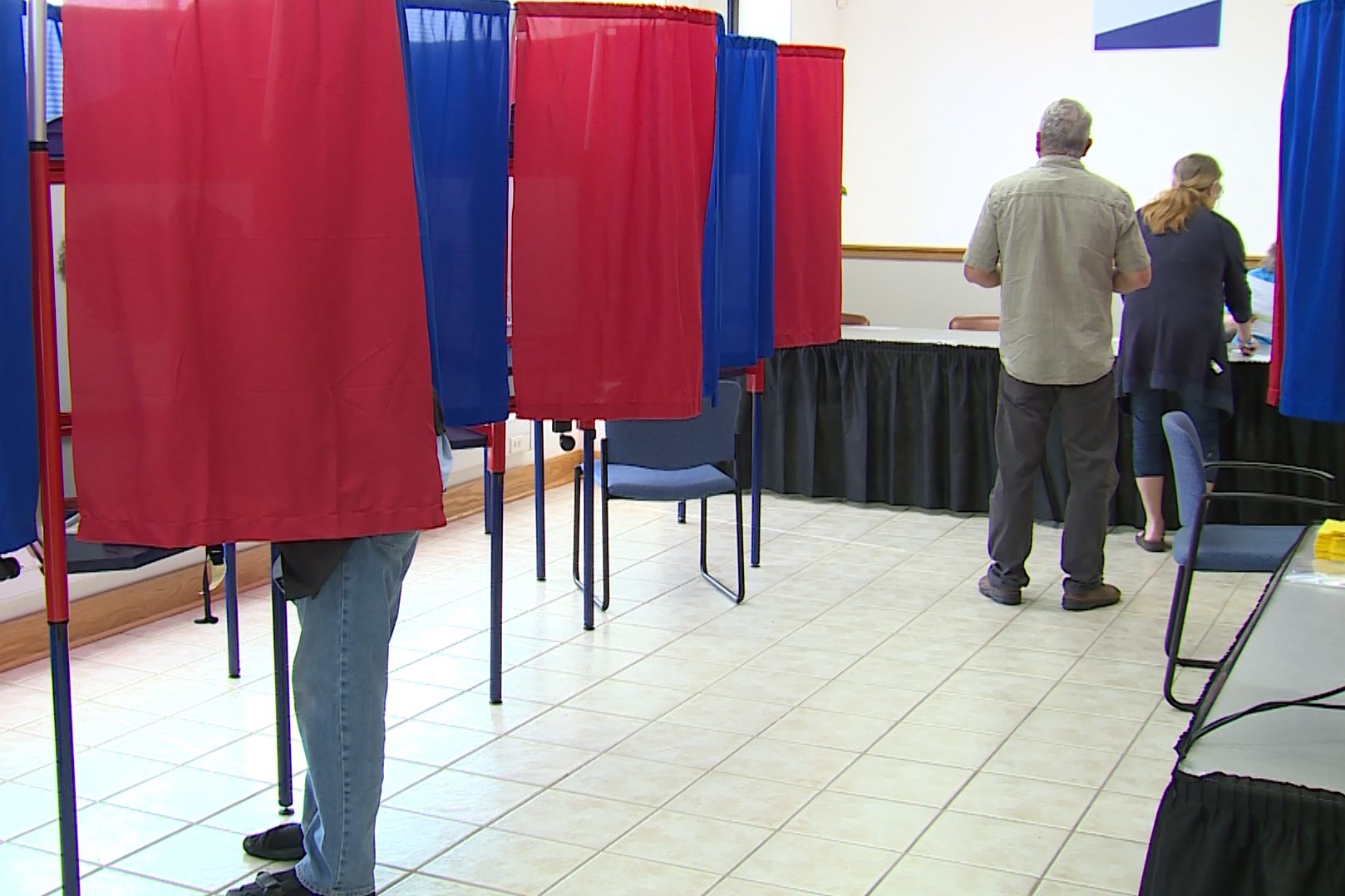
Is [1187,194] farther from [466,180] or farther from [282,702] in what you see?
[282,702]

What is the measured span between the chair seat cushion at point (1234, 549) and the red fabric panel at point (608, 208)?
46.8 inches

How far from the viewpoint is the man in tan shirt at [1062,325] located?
413 centimetres

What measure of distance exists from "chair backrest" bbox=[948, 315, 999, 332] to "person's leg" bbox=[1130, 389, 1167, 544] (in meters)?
1.36

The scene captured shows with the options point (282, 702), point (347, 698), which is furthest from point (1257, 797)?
point (282, 702)

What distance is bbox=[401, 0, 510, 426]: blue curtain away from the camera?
2885 millimetres

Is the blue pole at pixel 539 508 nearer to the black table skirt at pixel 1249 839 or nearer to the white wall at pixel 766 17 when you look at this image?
the black table skirt at pixel 1249 839

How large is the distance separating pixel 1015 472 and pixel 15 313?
304 centimetres

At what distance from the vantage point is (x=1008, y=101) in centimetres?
818

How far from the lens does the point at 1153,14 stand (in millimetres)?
7703

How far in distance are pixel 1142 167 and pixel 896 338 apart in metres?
2.95

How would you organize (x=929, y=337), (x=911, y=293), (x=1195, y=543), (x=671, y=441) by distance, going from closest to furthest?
(x=1195, y=543)
(x=671, y=441)
(x=929, y=337)
(x=911, y=293)

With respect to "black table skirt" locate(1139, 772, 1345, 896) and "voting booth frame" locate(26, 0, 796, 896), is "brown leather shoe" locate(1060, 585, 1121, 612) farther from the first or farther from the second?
"black table skirt" locate(1139, 772, 1345, 896)

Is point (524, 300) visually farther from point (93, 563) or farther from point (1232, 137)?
point (1232, 137)

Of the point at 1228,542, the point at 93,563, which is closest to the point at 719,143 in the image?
the point at 1228,542
